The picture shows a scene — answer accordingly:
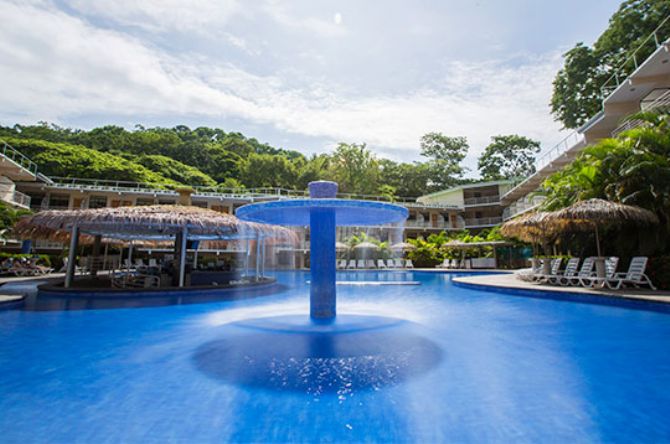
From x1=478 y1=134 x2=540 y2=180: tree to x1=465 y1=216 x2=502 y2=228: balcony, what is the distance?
13.9m

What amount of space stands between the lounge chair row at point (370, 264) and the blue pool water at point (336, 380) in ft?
64.1

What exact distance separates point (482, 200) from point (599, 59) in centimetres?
1527

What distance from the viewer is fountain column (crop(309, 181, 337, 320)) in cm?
636

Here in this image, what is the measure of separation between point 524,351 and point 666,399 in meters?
1.61

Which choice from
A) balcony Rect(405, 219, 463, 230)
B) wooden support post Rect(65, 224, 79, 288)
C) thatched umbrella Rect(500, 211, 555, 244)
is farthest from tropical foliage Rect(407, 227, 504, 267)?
wooden support post Rect(65, 224, 79, 288)

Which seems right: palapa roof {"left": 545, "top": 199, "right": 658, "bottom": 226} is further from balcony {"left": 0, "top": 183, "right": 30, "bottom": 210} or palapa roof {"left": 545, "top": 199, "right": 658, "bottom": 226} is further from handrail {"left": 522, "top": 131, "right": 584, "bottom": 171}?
balcony {"left": 0, "top": 183, "right": 30, "bottom": 210}

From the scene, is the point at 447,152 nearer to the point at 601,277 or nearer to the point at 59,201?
the point at 601,277

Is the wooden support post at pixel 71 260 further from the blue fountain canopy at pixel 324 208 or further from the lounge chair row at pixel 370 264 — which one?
the lounge chair row at pixel 370 264

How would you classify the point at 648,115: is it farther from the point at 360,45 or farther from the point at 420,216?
the point at 420,216

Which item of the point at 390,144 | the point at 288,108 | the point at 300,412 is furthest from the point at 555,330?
the point at 390,144

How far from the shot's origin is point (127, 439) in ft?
7.78

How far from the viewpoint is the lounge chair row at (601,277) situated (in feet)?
30.2

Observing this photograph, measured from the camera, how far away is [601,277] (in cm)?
990

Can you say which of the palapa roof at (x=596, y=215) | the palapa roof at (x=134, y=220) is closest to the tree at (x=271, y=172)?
the palapa roof at (x=134, y=220)
